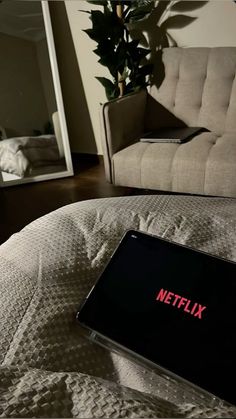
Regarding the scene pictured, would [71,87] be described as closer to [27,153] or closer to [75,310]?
[27,153]

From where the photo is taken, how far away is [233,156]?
1636 millimetres

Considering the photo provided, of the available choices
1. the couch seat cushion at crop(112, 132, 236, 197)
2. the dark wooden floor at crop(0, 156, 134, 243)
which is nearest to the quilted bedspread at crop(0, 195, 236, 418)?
the couch seat cushion at crop(112, 132, 236, 197)

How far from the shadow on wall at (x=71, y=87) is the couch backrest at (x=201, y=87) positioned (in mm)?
809

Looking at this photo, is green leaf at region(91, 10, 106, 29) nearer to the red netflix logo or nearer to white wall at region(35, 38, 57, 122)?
white wall at region(35, 38, 57, 122)

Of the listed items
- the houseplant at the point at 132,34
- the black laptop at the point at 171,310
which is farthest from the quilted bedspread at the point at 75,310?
the houseplant at the point at 132,34

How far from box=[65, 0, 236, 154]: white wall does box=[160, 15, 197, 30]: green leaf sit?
23 millimetres

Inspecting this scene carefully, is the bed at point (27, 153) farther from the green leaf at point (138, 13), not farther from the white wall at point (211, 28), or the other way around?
the white wall at point (211, 28)

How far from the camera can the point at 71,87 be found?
279 cm

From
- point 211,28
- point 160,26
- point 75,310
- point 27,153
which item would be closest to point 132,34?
point 160,26

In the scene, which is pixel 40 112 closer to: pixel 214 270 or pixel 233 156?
pixel 233 156

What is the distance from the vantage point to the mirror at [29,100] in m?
2.36

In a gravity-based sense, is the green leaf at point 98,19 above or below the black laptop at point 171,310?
above

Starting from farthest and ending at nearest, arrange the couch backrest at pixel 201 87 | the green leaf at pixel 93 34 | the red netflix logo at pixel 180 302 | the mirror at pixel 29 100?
the mirror at pixel 29 100, the green leaf at pixel 93 34, the couch backrest at pixel 201 87, the red netflix logo at pixel 180 302

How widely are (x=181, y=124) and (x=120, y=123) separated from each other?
0.44 metres
